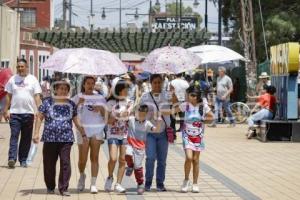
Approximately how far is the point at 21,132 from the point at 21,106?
0.48 m

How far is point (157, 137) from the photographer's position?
1015 cm

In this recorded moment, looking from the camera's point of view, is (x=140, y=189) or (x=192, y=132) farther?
(x=192, y=132)

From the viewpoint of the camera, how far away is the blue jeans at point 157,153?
10109 millimetres

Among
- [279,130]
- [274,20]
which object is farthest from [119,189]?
[274,20]

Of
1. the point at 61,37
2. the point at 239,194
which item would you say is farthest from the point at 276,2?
the point at 239,194

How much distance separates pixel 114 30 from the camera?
29062mm

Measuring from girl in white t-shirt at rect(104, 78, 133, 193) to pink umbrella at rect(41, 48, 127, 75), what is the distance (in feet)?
0.98

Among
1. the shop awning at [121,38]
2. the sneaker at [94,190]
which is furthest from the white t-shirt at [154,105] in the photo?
the shop awning at [121,38]

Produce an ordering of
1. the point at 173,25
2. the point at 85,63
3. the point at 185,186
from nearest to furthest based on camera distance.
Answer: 1. the point at 85,63
2. the point at 185,186
3. the point at 173,25

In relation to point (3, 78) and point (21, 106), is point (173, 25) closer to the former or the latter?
point (3, 78)

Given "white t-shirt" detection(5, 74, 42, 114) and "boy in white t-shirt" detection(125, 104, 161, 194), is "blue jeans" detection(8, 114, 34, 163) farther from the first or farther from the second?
"boy in white t-shirt" detection(125, 104, 161, 194)

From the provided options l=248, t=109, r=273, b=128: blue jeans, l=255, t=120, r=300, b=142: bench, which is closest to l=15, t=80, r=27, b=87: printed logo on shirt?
l=255, t=120, r=300, b=142: bench

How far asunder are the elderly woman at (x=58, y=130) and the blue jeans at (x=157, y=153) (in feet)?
3.19

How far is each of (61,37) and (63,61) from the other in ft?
63.3
